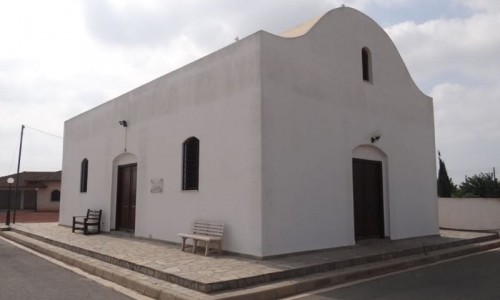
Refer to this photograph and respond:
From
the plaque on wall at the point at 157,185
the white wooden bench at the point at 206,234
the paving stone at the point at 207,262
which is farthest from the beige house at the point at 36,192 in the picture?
the white wooden bench at the point at 206,234

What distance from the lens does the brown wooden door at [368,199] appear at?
39.2ft

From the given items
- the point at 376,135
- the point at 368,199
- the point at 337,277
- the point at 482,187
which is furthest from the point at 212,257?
the point at 482,187

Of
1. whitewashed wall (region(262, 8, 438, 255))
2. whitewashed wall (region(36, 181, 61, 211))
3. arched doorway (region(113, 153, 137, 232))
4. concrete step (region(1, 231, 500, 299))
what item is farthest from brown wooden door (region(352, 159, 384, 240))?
whitewashed wall (region(36, 181, 61, 211))

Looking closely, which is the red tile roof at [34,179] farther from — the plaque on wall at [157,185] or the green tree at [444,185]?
the green tree at [444,185]

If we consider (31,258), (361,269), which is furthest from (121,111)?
(361,269)

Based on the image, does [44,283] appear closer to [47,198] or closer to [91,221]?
[91,221]

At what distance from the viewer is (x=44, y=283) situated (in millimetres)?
8312

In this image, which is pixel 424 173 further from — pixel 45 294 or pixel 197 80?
pixel 45 294

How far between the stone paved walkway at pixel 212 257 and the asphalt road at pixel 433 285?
1.04 meters

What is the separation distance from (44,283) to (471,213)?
48.8 ft

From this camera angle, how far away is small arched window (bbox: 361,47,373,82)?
12.7 metres

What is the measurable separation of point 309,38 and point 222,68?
237cm

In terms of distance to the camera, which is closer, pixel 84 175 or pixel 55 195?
pixel 84 175

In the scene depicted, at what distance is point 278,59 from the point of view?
394 inches
